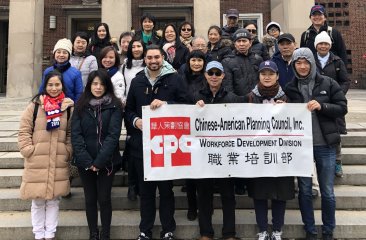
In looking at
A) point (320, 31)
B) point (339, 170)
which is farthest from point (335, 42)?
point (339, 170)

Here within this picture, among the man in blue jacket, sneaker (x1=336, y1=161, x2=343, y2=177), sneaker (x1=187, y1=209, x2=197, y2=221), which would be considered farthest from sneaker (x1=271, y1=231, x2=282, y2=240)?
sneaker (x1=336, y1=161, x2=343, y2=177)

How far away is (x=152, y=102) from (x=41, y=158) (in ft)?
4.72

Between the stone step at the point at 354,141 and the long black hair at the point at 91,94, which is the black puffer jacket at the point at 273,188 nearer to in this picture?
the long black hair at the point at 91,94

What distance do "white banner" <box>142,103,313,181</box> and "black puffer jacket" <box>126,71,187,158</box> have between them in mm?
124

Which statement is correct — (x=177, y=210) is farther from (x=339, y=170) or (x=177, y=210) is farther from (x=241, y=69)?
(x=339, y=170)

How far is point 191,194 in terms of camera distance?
15.7ft

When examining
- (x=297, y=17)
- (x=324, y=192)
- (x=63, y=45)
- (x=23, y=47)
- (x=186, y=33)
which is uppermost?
(x=297, y=17)

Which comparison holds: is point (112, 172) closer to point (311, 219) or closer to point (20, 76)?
point (311, 219)

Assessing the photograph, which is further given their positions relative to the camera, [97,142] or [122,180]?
[122,180]

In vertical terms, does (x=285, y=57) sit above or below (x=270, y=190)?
above

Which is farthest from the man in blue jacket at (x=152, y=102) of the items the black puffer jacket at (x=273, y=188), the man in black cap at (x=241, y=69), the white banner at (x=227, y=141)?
the black puffer jacket at (x=273, y=188)

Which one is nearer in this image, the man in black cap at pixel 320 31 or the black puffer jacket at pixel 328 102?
the black puffer jacket at pixel 328 102

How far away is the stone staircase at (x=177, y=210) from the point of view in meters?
4.63

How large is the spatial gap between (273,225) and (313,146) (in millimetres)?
1063
